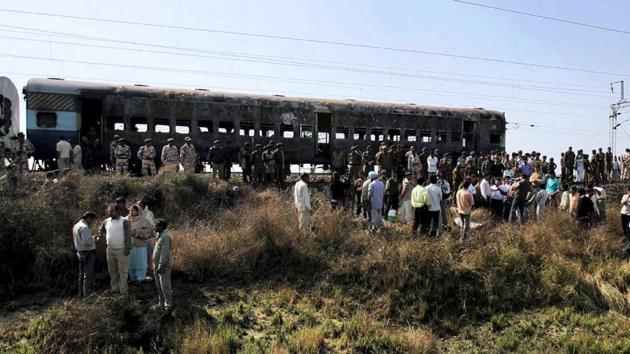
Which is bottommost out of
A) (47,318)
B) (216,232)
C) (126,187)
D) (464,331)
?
(464,331)

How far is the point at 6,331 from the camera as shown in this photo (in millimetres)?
10250

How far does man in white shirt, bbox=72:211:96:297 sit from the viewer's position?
10.0 meters

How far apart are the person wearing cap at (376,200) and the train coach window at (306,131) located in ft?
26.7

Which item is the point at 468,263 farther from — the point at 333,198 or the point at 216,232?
the point at 216,232

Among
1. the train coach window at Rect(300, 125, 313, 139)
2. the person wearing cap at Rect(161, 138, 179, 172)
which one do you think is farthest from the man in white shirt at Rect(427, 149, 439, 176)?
the person wearing cap at Rect(161, 138, 179, 172)

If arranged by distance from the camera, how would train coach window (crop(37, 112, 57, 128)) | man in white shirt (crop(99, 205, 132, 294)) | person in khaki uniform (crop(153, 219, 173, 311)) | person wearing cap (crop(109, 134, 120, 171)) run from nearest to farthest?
person in khaki uniform (crop(153, 219, 173, 311)), man in white shirt (crop(99, 205, 132, 294)), person wearing cap (crop(109, 134, 120, 171)), train coach window (crop(37, 112, 57, 128))

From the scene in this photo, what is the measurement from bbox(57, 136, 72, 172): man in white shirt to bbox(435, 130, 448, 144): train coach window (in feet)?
46.4

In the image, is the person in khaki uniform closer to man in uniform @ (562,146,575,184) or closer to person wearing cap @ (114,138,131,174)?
person wearing cap @ (114,138,131,174)

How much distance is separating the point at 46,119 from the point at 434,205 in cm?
1278

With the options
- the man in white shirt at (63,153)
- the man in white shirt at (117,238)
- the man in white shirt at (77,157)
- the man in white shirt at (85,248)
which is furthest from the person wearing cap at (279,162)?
the man in white shirt at (85,248)

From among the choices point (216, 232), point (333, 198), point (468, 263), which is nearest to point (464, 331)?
point (468, 263)

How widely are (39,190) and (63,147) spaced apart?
3770mm

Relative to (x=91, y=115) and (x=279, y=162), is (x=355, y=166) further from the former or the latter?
(x=91, y=115)

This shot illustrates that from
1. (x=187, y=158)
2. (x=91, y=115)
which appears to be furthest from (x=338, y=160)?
(x=91, y=115)
